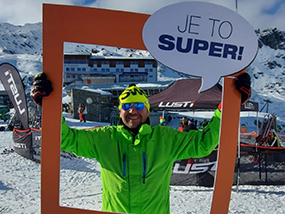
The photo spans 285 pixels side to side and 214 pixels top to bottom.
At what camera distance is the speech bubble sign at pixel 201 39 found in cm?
148

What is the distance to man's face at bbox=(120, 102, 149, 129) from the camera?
1.62 metres

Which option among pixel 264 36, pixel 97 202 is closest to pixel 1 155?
pixel 97 202

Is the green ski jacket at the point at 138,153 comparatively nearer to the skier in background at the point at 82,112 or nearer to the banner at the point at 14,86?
the banner at the point at 14,86

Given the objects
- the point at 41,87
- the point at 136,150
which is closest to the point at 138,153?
the point at 136,150

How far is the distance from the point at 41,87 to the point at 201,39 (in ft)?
3.78

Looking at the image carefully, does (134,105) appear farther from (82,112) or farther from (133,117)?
(82,112)

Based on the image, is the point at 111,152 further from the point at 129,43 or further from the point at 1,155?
the point at 1,155

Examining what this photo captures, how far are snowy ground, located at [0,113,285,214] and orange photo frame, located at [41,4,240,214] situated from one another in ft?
8.44

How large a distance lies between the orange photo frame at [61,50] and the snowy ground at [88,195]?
257 cm

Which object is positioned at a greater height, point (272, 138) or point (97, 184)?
point (272, 138)

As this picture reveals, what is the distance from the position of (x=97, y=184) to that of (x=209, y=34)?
4.41 meters

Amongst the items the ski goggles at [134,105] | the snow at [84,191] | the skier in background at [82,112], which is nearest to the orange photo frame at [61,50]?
the ski goggles at [134,105]

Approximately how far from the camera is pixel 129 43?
1541 mm

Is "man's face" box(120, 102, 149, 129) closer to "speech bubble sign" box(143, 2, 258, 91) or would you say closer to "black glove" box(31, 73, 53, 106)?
"speech bubble sign" box(143, 2, 258, 91)
